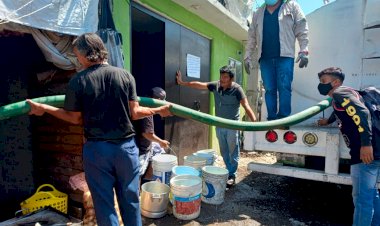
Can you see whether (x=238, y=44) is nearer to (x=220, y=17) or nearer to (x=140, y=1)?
(x=220, y=17)

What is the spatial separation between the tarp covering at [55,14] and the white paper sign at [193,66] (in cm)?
272

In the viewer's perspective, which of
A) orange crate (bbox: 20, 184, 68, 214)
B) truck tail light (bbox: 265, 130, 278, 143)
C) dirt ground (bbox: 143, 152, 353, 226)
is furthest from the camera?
truck tail light (bbox: 265, 130, 278, 143)

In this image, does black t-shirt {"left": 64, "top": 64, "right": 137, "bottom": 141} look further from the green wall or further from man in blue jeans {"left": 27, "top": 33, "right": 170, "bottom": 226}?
the green wall

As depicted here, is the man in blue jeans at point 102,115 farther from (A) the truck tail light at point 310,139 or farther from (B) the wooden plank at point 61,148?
(A) the truck tail light at point 310,139

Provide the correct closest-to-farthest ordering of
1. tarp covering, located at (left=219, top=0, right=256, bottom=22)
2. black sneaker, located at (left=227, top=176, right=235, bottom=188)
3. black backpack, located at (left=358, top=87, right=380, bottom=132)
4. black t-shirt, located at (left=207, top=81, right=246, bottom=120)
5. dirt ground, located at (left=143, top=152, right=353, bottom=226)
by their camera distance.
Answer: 1. black backpack, located at (left=358, top=87, right=380, bottom=132)
2. dirt ground, located at (left=143, top=152, right=353, bottom=226)
3. black t-shirt, located at (left=207, top=81, right=246, bottom=120)
4. black sneaker, located at (left=227, top=176, right=235, bottom=188)
5. tarp covering, located at (left=219, top=0, right=256, bottom=22)

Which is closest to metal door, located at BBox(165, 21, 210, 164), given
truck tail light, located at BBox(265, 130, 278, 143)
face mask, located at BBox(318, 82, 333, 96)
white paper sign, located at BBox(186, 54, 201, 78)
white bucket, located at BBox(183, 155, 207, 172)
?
white paper sign, located at BBox(186, 54, 201, 78)

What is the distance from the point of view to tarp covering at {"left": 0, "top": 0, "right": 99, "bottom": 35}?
Answer: 2.18 m

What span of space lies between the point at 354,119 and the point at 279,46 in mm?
1404

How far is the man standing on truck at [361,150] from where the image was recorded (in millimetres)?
2574

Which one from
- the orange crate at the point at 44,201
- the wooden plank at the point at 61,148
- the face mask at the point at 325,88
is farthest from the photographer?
the wooden plank at the point at 61,148

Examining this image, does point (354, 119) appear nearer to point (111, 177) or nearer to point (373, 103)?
point (373, 103)

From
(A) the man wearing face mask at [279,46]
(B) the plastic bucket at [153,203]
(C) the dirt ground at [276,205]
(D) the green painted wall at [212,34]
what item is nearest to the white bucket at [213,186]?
(C) the dirt ground at [276,205]

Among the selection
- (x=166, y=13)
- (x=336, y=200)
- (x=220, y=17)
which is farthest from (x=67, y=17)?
(x=336, y=200)

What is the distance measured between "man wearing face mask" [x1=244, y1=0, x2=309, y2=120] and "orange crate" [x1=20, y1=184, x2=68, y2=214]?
8.96ft
